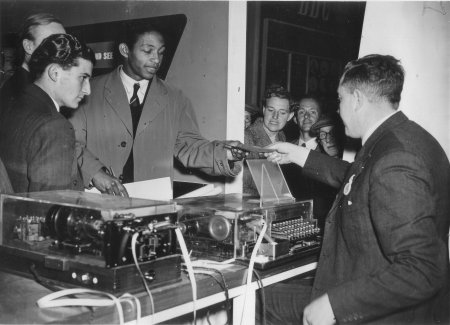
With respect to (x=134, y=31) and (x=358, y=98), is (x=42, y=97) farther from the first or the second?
(x=358, y=98)

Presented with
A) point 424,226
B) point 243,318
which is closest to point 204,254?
point 243,318

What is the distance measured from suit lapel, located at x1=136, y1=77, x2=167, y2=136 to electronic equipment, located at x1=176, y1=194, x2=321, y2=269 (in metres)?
1.03

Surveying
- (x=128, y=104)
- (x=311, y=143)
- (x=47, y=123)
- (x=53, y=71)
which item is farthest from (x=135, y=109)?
(x=311, y=143)

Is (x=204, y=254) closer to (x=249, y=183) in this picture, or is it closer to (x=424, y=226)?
(x=424, y=226)

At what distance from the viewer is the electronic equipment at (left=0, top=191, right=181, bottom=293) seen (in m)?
1.36

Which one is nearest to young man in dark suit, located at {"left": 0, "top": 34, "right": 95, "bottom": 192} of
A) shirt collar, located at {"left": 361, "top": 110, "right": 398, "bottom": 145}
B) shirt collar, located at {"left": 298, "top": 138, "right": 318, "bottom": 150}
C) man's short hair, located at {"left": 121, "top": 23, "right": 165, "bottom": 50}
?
man's short hair, located at {"left": 121, "top": 23, "right": 165, "bottom": 50}

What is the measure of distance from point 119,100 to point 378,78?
71.9 inches

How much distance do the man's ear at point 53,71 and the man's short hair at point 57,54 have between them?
2cm

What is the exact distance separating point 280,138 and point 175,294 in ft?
8.45

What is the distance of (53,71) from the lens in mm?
2258

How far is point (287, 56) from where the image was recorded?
20.4 ft

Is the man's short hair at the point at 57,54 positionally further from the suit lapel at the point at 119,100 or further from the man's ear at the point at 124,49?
the man's ear at the point at 124,49

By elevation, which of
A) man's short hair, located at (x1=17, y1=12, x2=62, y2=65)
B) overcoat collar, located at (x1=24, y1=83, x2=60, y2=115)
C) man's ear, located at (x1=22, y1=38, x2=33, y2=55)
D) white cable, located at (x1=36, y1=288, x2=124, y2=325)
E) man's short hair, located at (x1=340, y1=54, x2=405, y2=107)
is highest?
man's short hair, located at (x1=17, y1=12, x2=62, y2=65)

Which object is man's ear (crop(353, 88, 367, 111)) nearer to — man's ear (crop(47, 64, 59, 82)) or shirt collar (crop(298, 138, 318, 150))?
man's ear (crop(47, 64, 59, 82))
